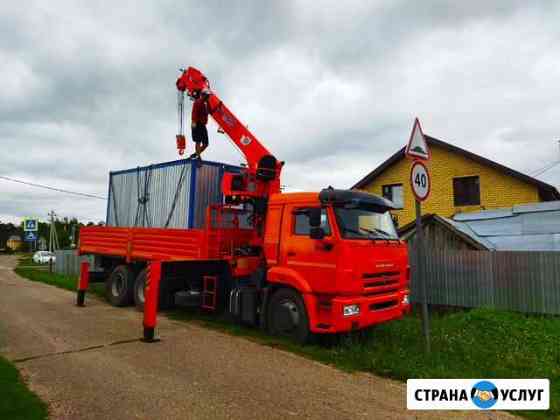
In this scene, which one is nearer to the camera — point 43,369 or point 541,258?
point 43,369

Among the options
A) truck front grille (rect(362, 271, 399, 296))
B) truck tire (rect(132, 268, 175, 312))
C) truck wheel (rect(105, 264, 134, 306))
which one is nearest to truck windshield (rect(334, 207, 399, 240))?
truck front grille (rect(362, 271, 399, 296))

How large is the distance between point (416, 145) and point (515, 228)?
868 centimetres

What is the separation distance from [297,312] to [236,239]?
264 centimetres

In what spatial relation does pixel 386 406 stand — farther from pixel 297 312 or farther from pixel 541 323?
pixel 541 323

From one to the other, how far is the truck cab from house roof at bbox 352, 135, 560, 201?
11591mm

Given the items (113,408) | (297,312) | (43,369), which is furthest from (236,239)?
(113,408)

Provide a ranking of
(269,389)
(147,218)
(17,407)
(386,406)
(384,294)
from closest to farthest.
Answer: (17,407)
(386,406)
(269,389)
(384,294)
(147,218)

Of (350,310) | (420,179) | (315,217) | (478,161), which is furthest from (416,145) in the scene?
(478,161)

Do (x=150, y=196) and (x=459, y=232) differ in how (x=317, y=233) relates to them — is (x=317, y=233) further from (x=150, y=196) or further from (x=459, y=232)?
(x=459, y=232)

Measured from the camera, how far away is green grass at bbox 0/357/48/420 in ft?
12.9

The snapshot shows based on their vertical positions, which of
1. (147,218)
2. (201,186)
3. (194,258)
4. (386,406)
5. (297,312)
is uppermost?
(201,186)

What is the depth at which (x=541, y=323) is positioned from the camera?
27.9 ft

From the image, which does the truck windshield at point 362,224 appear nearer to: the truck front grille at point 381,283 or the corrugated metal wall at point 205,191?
the truck front grille at point 381,283

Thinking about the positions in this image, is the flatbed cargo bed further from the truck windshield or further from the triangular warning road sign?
the triangular warning road sign
